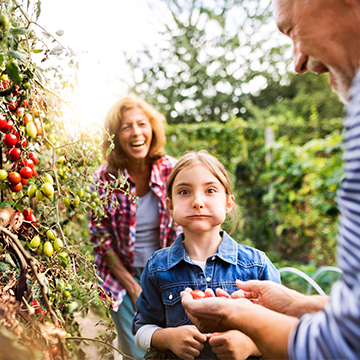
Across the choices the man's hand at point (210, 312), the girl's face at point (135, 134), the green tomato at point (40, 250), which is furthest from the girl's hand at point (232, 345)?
the girl's face at point (135, 134)

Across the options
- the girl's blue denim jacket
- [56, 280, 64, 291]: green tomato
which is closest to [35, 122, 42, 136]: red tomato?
[56, 280, 64, 291]: green tomato

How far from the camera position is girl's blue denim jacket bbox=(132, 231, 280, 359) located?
4.33ft

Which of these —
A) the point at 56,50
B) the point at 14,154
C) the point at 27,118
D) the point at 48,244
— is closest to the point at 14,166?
the point at 14,154

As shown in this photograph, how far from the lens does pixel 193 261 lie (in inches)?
54.0

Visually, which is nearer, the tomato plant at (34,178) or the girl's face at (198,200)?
the tomato plant at (34,178)

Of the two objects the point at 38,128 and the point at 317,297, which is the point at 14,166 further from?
→ the point at 317,297

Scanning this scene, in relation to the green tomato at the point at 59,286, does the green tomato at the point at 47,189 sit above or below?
above

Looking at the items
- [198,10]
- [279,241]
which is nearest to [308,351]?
[279,241]

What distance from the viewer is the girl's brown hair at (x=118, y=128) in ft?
7.34

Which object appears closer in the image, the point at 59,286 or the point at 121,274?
the point at 59,286

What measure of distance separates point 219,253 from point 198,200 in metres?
0.24

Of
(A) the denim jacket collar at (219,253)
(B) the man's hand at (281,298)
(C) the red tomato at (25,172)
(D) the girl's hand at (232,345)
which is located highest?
(C) the red tomato at (25,172)

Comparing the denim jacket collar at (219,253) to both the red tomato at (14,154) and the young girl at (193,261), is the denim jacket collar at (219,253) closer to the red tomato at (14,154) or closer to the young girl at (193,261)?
the young girl at (193,261)

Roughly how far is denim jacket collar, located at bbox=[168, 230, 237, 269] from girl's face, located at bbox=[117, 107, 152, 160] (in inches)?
37.7
